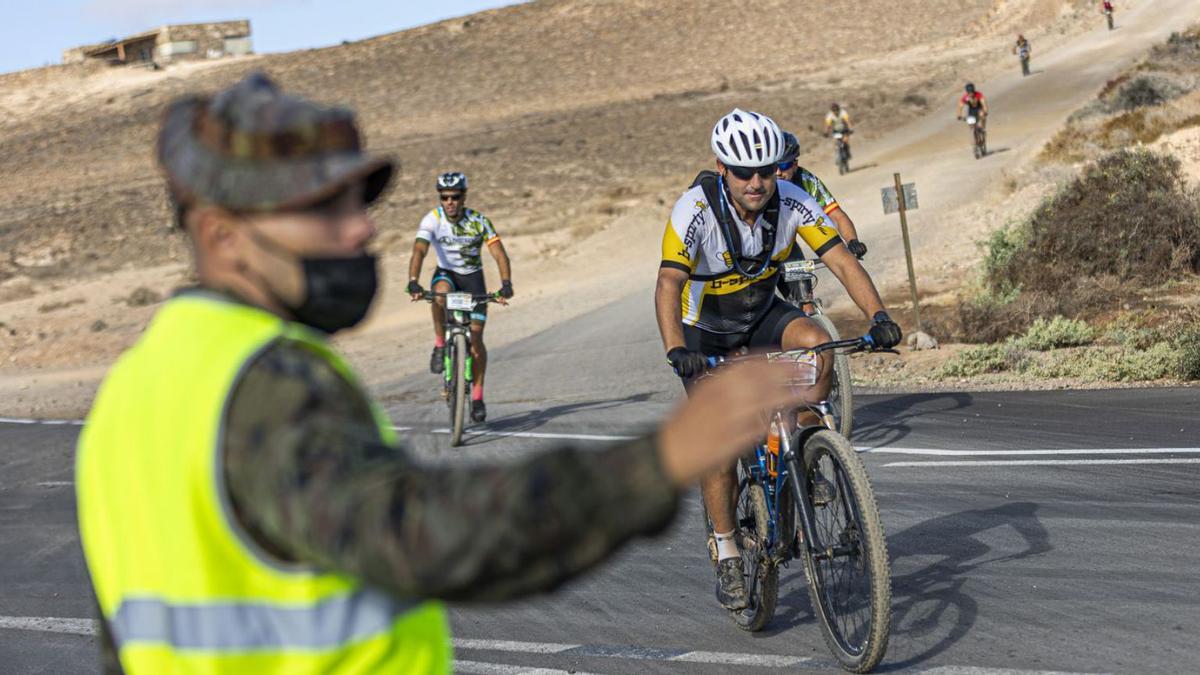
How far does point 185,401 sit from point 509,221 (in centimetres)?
4033

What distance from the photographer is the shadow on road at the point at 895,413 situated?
11367 mm

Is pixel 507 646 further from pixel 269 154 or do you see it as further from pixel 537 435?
pixel 537 435

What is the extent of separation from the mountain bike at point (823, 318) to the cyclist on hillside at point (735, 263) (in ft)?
11.8

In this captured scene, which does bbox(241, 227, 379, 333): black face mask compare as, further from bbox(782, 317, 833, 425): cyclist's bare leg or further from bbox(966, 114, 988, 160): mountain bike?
bbox(966, 114, 988, 160): mountain bike

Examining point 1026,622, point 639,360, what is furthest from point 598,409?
point 1026,622

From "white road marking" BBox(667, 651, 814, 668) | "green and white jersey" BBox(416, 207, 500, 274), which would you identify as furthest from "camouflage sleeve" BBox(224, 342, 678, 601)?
"green and white jersey" BBox(416, 207, 500, 274)

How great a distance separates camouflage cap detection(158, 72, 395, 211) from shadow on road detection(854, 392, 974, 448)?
9332 millimetres

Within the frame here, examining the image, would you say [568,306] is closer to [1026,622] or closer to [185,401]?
[1026,622]

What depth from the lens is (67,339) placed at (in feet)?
98.5

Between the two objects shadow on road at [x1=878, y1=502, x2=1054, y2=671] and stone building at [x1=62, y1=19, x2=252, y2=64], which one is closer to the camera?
shadow on road at [x1=878, y1=502, x2=1054, y2=671]

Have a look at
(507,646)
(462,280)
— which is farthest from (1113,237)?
(507,646)

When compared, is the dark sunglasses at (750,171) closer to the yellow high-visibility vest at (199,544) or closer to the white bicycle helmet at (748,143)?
the white bicycle helmet at (748,143)

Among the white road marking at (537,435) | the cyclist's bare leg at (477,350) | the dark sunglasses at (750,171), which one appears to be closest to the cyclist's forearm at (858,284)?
the dark sunglasses at (750,171)

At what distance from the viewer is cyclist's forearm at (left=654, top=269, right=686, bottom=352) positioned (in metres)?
6.59
